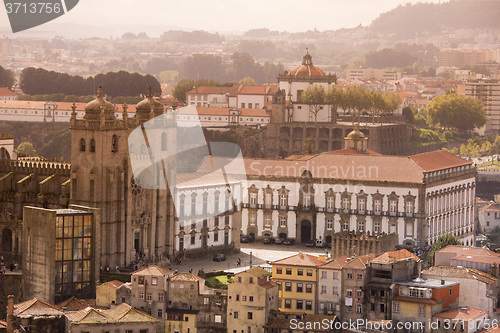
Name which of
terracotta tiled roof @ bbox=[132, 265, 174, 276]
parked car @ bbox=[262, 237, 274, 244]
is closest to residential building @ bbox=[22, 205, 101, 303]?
terracotta tiled roof @ bbox=[132, 265, 174, 276]

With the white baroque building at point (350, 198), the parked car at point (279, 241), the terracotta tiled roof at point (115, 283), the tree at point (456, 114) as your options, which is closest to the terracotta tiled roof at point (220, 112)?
the tree at point (456, 114)

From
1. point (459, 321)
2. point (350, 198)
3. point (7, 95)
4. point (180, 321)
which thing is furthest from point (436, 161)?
point (7, 95)

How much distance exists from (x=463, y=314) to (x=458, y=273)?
6.01 m

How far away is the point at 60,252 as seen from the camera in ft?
282

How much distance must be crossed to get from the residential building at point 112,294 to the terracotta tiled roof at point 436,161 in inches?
1485

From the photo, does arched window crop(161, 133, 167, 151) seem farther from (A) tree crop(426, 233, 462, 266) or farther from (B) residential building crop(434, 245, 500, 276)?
(A) tree crop(426, 233, 462, 266)

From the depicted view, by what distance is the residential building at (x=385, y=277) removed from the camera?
8531cm

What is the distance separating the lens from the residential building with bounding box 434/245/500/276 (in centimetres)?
9419

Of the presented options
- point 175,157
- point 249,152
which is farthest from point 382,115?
point 175,157

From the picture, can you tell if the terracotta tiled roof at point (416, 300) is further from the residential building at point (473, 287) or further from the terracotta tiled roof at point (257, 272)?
the terracotta tiled roof at point (257, 272)

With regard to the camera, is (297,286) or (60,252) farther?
(297,286)

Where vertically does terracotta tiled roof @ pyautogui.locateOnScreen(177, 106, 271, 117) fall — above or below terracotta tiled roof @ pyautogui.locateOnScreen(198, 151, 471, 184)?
above

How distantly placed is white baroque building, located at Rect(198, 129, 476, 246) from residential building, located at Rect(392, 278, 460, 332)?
25.7m

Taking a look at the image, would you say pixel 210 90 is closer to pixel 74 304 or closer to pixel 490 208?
pixel 490 208
